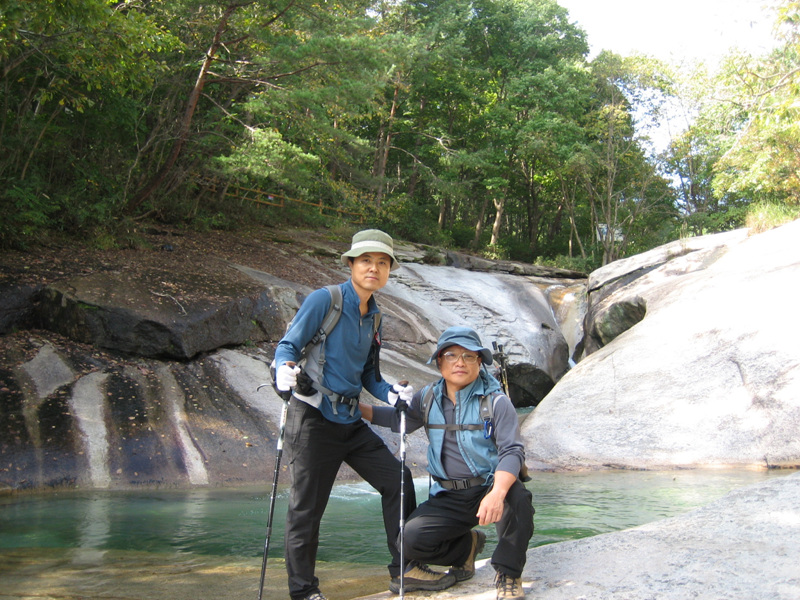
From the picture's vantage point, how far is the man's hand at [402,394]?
3520mm

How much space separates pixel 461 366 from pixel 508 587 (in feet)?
3.47

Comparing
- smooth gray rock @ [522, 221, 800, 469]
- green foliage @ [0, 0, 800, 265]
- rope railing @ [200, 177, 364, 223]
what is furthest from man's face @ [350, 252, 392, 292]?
rope railing @ [200, 177, 364, 223]

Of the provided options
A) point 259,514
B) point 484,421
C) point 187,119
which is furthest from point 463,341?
point 187,119

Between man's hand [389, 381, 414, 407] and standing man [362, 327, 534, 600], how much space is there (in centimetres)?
11

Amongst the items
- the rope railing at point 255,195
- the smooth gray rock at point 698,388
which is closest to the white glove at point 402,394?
the smooth gray rock at point 698,388

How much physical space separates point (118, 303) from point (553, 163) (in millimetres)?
19727

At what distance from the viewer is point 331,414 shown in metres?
3.39

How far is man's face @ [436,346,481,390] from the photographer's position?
339 centimetres

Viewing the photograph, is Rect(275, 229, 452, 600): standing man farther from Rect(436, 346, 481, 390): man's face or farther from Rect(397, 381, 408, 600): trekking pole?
Rect(436, 346, 481, 390): man's face

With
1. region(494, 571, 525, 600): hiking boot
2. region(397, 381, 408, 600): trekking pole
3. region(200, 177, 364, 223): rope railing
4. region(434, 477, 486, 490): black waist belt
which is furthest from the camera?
region(200, 177, 364, 223): rope railing

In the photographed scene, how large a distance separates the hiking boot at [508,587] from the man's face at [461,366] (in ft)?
3.06

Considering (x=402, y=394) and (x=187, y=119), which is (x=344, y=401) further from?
(x=187, y=119)

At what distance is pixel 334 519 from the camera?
601 cm

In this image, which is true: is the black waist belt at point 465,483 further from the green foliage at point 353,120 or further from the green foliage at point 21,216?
the green foliage at point 21,216
